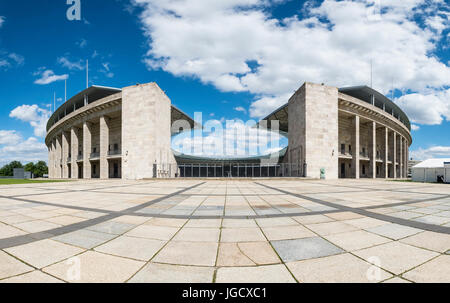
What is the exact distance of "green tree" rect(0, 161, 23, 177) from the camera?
10770 cm

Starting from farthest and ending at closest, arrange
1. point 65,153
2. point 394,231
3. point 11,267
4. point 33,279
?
1. point 65,153
2. point 394,231
3. point 11,267
4. point 33,279

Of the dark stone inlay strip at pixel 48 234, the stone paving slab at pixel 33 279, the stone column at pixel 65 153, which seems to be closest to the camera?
the stone paving slab at pixel 33 279

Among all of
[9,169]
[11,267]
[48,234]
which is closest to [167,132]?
[48,234]

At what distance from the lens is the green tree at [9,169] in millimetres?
107700

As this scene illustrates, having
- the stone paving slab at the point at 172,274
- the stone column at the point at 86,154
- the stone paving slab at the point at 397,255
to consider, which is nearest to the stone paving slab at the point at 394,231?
the stone paving slab at the point at 397,255

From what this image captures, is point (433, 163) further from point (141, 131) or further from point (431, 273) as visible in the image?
point (141, 131)

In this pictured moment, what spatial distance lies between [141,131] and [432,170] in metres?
40.4

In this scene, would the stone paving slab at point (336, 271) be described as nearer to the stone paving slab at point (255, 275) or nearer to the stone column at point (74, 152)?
the stone paving slab at point (255, 275)

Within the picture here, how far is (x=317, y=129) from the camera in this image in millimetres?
31172

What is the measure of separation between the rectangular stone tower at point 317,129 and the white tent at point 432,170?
961 centimetres

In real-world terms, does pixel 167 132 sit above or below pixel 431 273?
above

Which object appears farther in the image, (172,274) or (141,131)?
(141,131)

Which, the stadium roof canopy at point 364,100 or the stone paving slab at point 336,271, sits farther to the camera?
the stadium roof canopy at point 364,100
